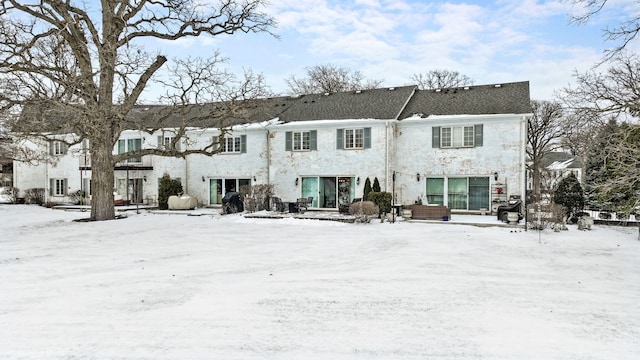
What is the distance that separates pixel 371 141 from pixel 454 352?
55.5 feet

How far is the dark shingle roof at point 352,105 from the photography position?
22141mm

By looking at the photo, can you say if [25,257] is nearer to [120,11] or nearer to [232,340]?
[232,340]

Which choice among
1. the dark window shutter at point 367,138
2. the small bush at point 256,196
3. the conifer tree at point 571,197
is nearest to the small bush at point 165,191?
the small bush at point 256,196

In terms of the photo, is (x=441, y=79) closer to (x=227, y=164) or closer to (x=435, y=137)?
(x=435, y=137)

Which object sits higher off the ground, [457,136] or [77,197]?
[457,136]

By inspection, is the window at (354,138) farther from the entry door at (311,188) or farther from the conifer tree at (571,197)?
the conifer tree at (571,197)

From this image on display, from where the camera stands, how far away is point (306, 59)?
44750mm

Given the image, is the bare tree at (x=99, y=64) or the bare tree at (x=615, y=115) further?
the bare tree at (x=99, y=64)

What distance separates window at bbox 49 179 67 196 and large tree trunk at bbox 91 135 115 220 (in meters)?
14.1

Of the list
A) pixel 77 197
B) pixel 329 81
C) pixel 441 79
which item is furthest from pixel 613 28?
pixel 441 79

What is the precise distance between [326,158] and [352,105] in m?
3.63

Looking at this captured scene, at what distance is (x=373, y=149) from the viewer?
2117 centimetres

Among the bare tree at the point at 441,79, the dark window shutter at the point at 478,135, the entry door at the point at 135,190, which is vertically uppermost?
the bare tree at the point at 441,79

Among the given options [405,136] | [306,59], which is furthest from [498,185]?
[306,59]
